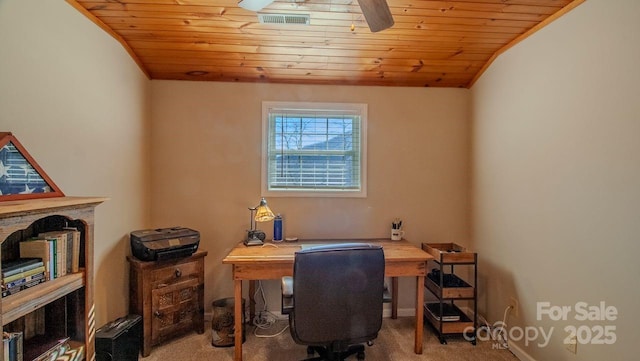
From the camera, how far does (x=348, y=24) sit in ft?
7.32

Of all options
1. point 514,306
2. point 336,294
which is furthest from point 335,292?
point 514,306

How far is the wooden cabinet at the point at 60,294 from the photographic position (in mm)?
1317

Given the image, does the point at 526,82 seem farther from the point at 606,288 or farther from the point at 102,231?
the point at 102,231

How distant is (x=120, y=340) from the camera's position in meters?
1.92

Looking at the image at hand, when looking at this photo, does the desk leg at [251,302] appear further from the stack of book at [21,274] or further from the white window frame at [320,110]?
the stack of book at [21,274]

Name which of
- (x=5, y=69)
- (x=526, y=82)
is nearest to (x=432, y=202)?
(x=526, y=82)

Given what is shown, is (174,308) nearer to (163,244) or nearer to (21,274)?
(163,244)

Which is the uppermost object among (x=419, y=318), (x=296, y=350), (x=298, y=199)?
(x=298, y=199)

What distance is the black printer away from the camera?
2.21 metres

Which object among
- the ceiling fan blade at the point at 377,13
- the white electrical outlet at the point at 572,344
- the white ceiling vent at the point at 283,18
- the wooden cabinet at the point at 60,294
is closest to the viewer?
the wooden cabinet at the point at 60,294

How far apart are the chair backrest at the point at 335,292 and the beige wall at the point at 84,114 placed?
4.91ft

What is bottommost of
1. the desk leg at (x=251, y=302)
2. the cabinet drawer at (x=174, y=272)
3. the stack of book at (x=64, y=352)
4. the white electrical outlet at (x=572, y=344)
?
the desk leg at (x=251, y=302)

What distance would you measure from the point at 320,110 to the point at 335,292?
1834mm

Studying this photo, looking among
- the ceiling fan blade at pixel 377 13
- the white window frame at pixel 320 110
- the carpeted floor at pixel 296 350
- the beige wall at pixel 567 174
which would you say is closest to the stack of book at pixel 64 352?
the carpeted floor at pixel 296 350
